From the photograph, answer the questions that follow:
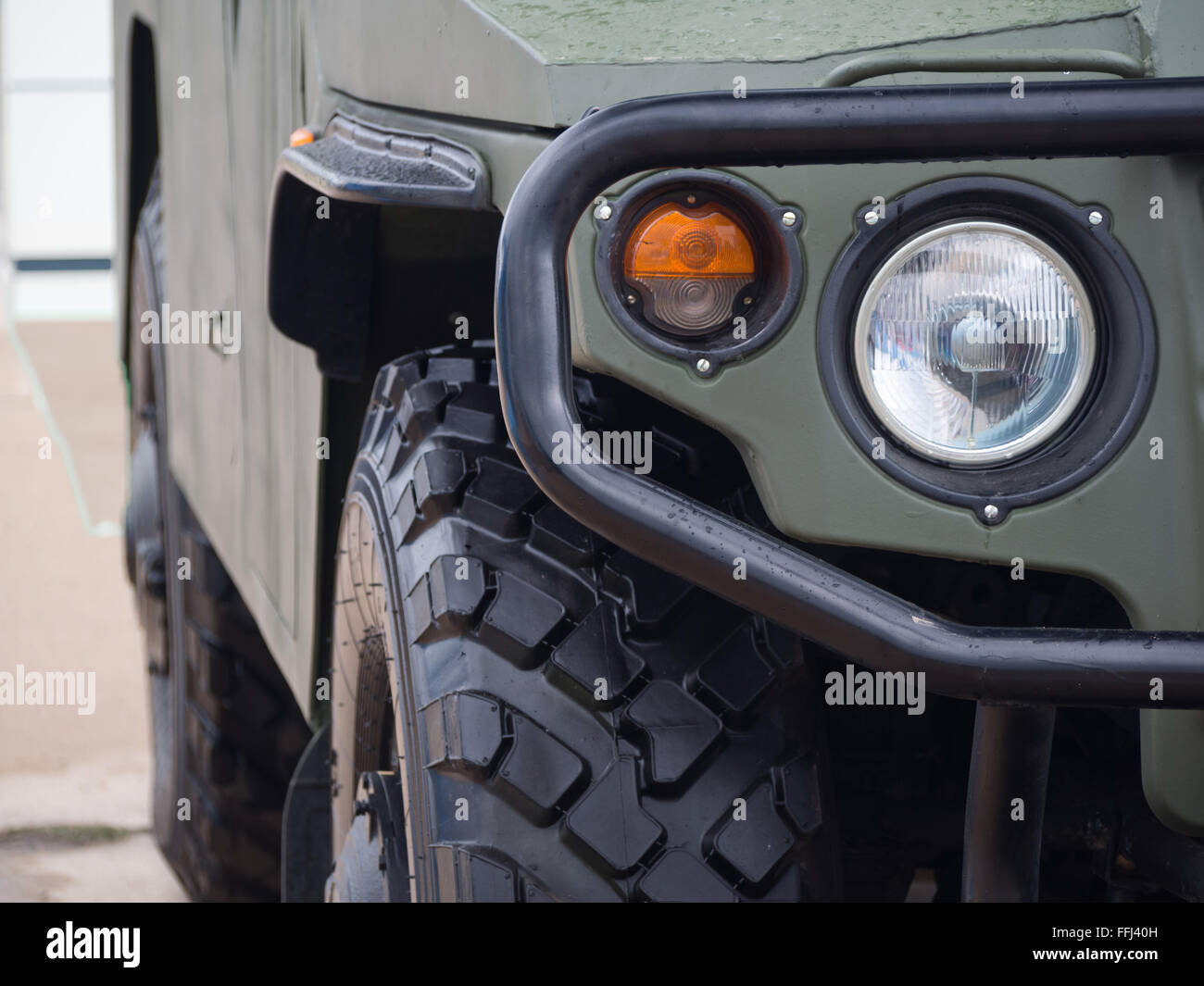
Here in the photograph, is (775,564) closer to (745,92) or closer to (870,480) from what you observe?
(870,480)

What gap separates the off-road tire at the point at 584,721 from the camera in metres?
1.37

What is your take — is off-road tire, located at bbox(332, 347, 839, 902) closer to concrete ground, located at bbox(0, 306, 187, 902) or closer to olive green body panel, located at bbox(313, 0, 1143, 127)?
olive green body panel, located at bbox(313, 0, 1143, 127)

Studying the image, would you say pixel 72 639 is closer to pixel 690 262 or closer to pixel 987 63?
pixel 690 262

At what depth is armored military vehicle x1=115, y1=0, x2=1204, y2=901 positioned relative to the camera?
1.15 m

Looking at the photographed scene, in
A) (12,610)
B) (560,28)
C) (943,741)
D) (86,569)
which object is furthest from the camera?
(86,569)

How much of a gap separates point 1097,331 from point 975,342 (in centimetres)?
9

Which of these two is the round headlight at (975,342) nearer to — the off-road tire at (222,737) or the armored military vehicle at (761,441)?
the armored military vehicle at (761,441)

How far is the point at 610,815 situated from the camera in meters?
1.37

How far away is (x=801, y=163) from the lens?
1126mm

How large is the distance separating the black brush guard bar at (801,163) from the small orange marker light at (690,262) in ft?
0.29

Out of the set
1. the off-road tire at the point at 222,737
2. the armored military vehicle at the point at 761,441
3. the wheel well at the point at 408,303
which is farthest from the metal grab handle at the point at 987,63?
the off-road tire at the point at 222,737

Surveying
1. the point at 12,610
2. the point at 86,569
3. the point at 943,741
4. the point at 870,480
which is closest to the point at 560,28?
the point at 870,480

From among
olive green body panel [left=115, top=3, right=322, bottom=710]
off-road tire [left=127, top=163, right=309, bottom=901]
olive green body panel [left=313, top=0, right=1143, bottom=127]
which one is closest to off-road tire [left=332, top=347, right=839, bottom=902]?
olive green body panel [left=313, top=0, right=1143, bottom=127]

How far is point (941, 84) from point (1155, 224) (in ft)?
0.68
